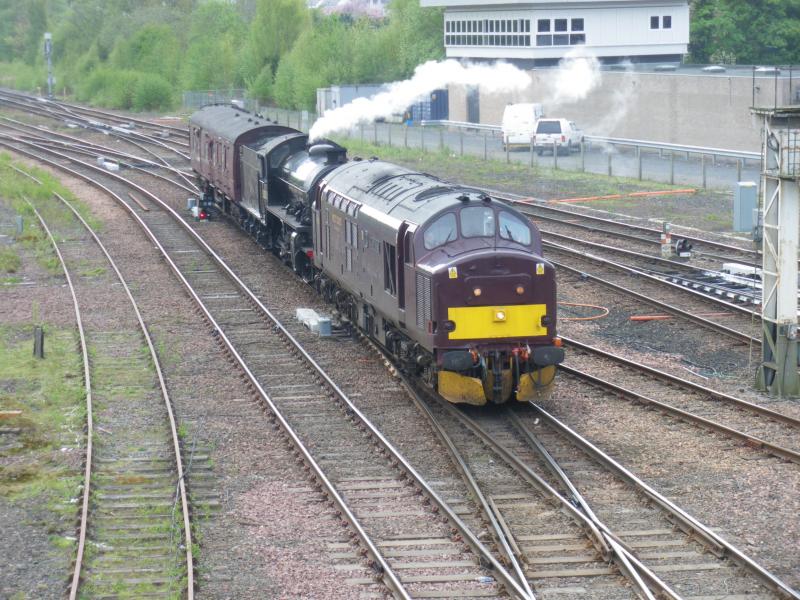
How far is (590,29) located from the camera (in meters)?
58.5

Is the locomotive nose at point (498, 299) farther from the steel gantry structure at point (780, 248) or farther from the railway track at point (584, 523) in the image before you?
the steel gantry structure at point (780, 248)

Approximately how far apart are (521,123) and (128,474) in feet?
133

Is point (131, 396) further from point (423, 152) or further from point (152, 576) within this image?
point (423, 152)

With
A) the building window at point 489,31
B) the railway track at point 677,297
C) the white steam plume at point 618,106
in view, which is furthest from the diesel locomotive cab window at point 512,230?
the building window at point 489,31

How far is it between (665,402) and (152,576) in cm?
828

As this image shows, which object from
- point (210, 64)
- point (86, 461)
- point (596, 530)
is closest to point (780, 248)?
point (596, 530)

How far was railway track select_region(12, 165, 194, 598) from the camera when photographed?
456 inches

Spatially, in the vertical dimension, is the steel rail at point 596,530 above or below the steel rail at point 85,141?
below

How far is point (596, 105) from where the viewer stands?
182 feet

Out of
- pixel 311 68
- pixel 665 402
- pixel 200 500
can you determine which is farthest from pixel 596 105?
pixel 200 500

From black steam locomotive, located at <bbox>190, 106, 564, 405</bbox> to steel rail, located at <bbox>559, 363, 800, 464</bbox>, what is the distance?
1.51 meters

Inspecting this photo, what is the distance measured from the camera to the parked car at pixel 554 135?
50.1 m

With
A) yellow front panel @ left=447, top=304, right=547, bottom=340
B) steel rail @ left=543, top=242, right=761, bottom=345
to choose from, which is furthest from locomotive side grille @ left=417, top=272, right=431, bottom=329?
steel rail @ left=543, top=242, right=761, bottom=345

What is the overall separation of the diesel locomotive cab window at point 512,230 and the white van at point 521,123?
1361 inches
